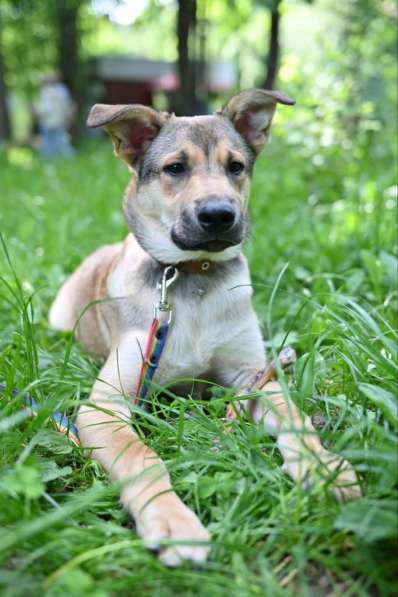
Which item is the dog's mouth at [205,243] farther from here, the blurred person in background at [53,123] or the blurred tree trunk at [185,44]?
the blurred person in background at [53,123]

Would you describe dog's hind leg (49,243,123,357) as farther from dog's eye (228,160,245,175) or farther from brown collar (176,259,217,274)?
dog's eye (228,160,245,175)

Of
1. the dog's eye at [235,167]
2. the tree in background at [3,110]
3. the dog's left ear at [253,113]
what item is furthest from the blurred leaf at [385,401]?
the tree in background at [3,110]

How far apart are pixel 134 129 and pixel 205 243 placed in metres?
0.86

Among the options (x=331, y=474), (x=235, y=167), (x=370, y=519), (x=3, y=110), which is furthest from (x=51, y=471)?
(x=3, y=110)

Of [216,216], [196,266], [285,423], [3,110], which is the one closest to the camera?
[285,423]

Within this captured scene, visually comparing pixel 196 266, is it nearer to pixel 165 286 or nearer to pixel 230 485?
pixel 165 286

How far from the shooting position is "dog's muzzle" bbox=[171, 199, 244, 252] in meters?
2.84

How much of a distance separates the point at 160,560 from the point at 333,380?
1.34 meters

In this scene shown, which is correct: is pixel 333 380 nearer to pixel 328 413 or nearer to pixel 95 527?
pixel 328 413

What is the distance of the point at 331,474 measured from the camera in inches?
79.7

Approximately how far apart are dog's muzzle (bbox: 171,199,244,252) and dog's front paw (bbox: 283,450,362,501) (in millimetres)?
1148

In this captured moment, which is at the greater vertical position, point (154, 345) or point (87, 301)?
point (154, 345)

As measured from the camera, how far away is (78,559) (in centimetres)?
171

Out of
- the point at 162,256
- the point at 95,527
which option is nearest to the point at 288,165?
the point at 162,256
